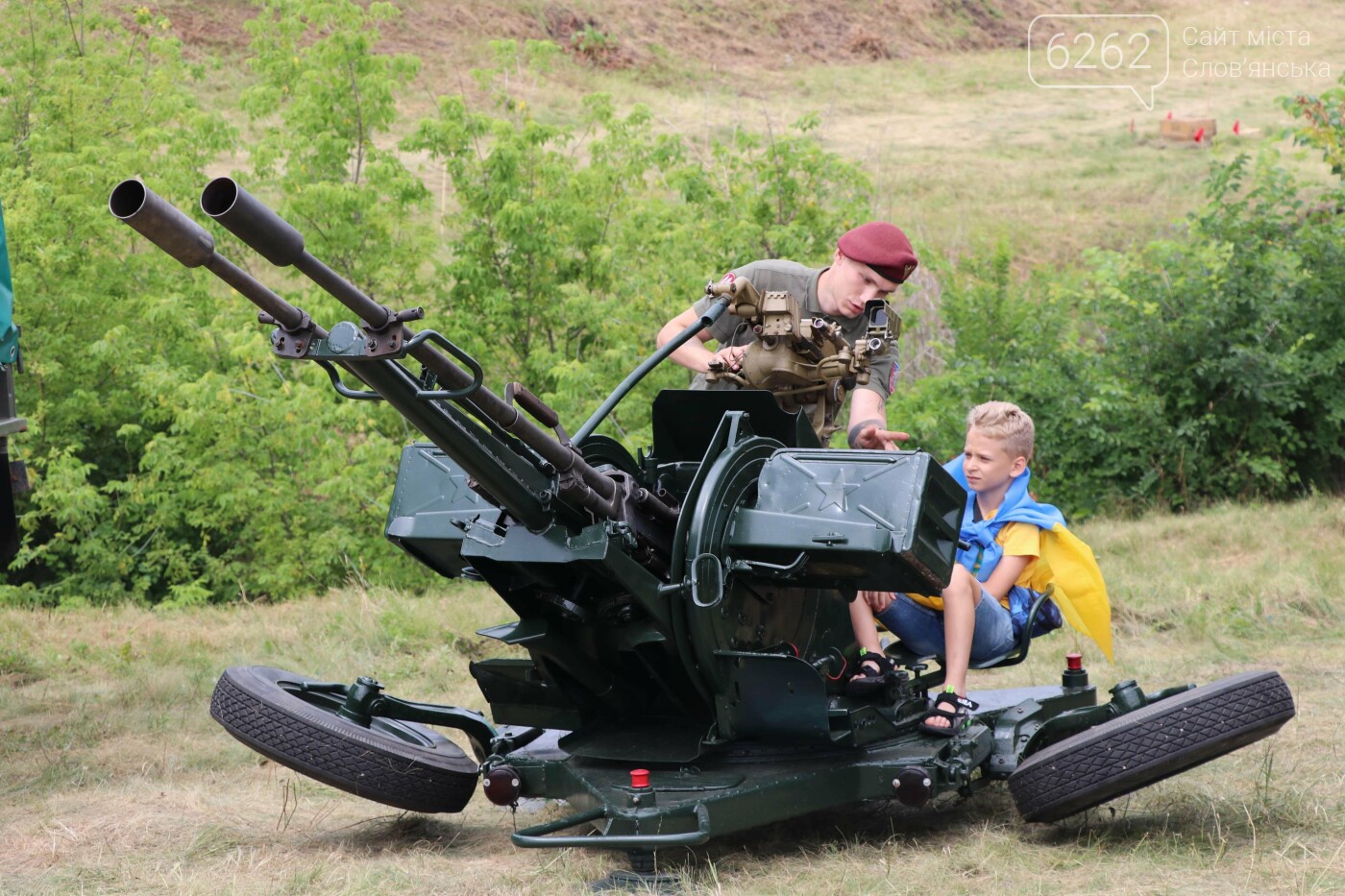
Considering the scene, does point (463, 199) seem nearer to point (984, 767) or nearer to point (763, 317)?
point (763, 317)

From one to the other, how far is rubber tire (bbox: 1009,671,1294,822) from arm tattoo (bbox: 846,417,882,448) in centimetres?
125

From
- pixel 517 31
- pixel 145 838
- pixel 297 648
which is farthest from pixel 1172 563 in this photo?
pixel 517 31

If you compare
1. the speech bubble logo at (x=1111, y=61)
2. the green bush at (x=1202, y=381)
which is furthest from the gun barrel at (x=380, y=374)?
the speech bubble logo at (x=1111, y=61)

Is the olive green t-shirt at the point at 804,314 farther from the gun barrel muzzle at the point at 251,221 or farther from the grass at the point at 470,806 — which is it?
the gun barrel muzzle at the point at 251,221

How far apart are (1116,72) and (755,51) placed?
908 cm

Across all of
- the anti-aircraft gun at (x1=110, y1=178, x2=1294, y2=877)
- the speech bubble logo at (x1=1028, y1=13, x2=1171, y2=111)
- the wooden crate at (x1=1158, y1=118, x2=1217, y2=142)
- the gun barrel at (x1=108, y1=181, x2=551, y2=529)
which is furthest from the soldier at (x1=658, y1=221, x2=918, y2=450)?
the speech bubble logo at (x1=1028, y1=13, x2=1171, y2=111)

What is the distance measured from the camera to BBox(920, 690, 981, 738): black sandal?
16.2 ft

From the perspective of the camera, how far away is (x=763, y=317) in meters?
5.31

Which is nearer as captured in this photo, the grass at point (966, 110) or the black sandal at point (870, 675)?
the black sandal at point (870, 675)

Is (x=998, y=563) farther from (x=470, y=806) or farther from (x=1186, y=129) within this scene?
(x=1186, y=129)

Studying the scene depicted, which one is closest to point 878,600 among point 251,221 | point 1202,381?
point 251,221

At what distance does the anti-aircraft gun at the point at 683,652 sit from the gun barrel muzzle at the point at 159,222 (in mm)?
369

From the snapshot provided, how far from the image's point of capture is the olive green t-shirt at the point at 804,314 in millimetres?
5680

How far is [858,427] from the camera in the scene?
5.34 metres
